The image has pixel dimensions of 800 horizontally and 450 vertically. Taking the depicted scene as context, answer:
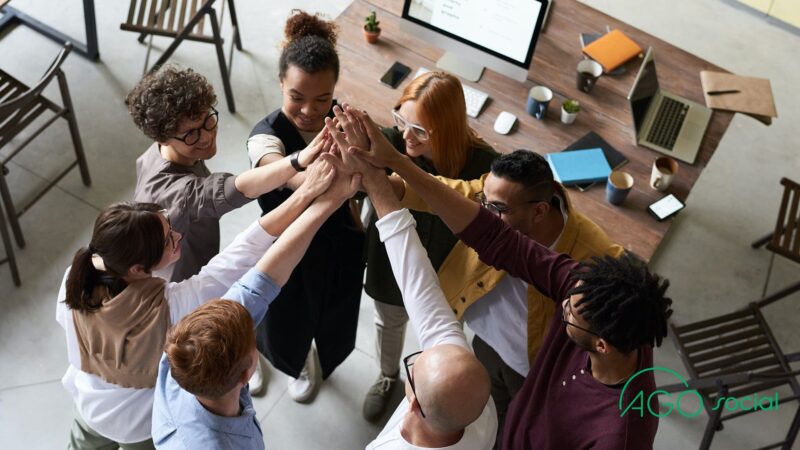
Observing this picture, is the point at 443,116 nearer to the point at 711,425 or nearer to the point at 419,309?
the point at 419,309

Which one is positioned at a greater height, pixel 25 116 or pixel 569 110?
pixel 569 110

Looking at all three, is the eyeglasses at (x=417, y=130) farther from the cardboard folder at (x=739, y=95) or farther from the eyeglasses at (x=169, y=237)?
the cardboard folder at (x=739, y=95)

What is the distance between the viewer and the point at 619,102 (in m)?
→ 3.39

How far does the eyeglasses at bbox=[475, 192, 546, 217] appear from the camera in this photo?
222 centimetres

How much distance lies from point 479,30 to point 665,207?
41.6 inches

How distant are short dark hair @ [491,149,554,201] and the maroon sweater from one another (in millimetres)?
150

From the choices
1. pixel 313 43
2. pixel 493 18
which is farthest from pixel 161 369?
pixel 493 18

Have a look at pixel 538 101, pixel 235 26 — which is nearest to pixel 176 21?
pixel 235 26

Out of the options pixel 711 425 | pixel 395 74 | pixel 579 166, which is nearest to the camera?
pixel 711 425

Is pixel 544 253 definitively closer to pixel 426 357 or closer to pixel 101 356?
pixel 426 357

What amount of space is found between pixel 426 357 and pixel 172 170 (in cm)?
106

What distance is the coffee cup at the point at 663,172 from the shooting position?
121 inches

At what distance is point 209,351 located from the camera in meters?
1.82

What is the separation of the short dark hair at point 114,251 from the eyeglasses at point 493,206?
0.92m
